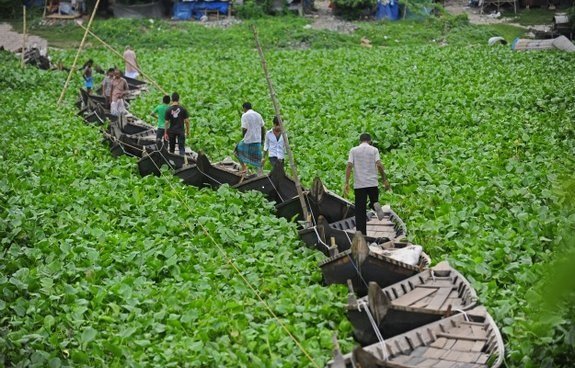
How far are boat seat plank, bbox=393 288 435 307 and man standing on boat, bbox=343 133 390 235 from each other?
6.57ft

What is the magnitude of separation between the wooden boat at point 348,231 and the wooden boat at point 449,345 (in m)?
2.65

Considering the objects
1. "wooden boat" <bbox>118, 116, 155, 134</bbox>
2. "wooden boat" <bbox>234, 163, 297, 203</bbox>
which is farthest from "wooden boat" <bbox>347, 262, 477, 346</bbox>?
"wooden boat" <bbox>118, 116, 155, 134</bbox>

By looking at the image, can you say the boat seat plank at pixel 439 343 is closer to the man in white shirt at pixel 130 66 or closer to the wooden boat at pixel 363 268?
the wooden boat at pixel 363 268

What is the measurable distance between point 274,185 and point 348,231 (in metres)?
2.72

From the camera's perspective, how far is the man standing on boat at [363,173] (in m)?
11.9

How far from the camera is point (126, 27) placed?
129 ft

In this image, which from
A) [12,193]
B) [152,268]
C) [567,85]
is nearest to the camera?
[152,268]

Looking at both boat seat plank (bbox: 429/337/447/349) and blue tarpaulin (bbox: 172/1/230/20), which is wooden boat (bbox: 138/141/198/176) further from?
blue tarpaulin (bbox: 172/1/230/20)

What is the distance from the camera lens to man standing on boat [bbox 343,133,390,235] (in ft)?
39.0

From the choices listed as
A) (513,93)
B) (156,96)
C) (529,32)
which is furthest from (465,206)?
(529,32)

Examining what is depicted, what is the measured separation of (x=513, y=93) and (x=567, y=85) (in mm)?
1272

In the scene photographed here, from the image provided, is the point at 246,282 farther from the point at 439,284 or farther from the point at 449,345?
the point at 449,345

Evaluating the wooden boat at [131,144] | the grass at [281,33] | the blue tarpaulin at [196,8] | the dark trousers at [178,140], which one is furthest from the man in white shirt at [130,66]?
the blue tarpaulin at [196,8]

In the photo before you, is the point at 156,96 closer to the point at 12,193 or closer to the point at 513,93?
the point at 513,93
